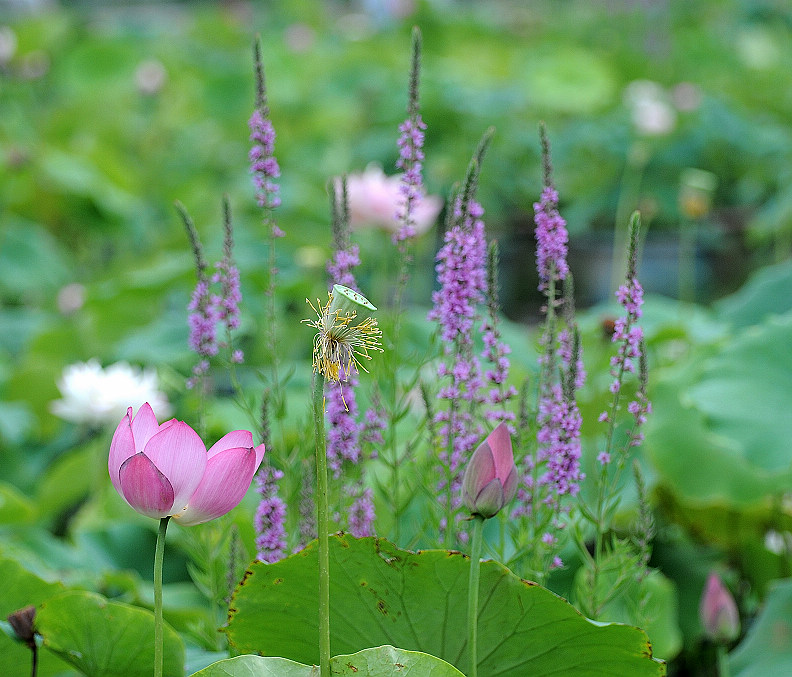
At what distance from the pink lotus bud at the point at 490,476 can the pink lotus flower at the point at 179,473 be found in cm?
13

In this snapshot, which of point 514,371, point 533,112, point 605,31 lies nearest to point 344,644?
point 514,371

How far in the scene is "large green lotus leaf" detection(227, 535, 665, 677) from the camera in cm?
58

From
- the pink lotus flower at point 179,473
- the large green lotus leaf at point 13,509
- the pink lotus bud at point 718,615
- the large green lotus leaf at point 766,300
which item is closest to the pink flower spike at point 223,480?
the pink lotus flower at point 179,473

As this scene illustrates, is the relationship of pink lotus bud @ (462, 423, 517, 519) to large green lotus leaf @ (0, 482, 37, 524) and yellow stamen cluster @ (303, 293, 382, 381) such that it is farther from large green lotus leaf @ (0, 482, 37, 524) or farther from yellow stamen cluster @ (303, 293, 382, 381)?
large green lotus leaf @ (0, 482, 37, 524)

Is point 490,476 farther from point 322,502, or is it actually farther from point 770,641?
point 770,641

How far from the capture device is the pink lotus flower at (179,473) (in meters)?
0.50

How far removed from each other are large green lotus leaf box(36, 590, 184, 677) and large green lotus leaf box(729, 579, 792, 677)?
0.61 m

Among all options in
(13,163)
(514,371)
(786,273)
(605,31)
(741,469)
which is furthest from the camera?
(605,31)

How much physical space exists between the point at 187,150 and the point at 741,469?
9.69 ft

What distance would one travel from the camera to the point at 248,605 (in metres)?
0.60

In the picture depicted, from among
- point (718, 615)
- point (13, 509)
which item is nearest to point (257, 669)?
point (718, 615)

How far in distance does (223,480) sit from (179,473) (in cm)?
3

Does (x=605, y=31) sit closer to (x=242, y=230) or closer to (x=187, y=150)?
(x=187, y=150)

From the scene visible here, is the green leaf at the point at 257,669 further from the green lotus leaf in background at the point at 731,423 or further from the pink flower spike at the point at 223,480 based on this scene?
the green lotus leaf in background at the point at 731,423
